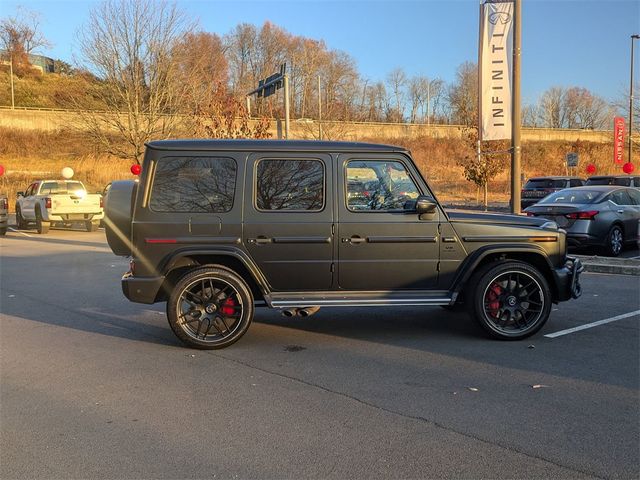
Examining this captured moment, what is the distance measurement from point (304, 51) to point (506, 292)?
282 feet

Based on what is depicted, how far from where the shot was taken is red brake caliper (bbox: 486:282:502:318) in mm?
6000

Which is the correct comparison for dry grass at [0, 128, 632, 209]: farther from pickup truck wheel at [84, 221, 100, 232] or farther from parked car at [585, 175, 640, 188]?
pickup truck wheel at [84, 221, 100, 232]

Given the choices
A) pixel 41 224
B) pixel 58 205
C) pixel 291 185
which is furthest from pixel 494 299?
→ pixel 41 224

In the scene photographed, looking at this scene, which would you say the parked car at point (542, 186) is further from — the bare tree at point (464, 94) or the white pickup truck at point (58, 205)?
the bare tree at point (464, 94)

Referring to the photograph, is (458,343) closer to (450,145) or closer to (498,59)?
(498,59)

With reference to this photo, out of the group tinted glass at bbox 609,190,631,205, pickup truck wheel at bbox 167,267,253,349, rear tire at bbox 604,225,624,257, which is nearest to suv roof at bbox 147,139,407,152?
pickup truck wheel at bbox 167,267,253,349

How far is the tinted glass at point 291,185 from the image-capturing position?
5.82 metres

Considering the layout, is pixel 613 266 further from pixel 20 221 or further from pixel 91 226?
pixel 20 221

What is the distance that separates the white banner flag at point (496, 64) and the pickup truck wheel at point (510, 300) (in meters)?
6.36

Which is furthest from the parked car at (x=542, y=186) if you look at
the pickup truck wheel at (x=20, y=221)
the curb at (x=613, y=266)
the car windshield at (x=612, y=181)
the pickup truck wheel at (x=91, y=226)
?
the pickup truck wheel at (x=20, y=221)

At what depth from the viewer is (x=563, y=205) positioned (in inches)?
467

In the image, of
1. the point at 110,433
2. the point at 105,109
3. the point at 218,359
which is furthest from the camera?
the point at 105,109

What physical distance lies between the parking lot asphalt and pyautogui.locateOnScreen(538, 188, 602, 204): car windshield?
5412 millimetres

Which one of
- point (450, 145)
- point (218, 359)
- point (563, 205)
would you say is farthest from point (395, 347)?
point (450, 145)
